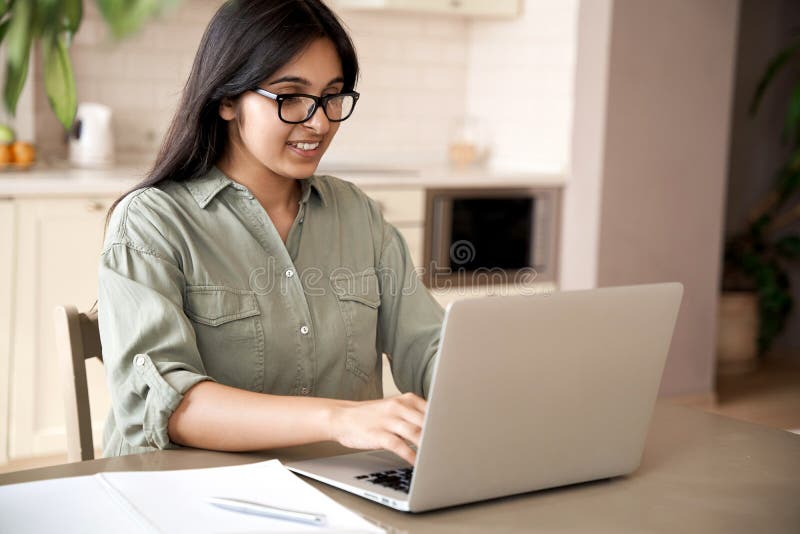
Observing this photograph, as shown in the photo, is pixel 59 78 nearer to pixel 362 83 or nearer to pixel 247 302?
pixel 247 302

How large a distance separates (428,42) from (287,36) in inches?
134

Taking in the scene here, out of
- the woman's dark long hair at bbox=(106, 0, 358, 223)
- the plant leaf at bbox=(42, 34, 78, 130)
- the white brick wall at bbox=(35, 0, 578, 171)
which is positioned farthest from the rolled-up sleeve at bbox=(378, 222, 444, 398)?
the white brick wall at bbox=(35, 0, 578, 171)

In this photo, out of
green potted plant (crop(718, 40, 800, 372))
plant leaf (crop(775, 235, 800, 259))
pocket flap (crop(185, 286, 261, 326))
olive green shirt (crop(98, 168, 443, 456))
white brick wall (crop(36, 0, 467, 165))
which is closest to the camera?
olive green shirt (crop(98, 168, 443, 456))

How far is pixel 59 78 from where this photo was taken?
19.2 inches

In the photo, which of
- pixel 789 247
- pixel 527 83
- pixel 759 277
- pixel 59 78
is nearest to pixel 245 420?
pixel 59 78

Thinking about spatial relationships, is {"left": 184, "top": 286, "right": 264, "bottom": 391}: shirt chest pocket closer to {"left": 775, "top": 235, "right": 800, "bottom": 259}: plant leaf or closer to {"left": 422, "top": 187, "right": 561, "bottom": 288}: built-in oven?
{"left": 422, "top": 187, "right": 561, "bottom": 288}: built-in oven

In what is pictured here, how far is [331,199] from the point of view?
1.86m

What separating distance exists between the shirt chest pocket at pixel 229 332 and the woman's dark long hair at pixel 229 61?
219 millimetres

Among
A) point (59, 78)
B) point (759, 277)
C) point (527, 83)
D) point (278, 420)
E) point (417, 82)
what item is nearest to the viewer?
point (59, 78)

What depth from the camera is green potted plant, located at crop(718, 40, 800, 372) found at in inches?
202

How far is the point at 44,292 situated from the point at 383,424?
2.45m

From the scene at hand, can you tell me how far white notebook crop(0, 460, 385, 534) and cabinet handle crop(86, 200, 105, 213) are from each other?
2.39 m

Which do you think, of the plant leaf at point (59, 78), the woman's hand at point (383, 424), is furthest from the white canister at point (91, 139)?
the plant leaf at point (59, 78)

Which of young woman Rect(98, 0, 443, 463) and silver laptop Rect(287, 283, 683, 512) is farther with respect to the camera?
young woman Rect(98, 0, 443, 463)
